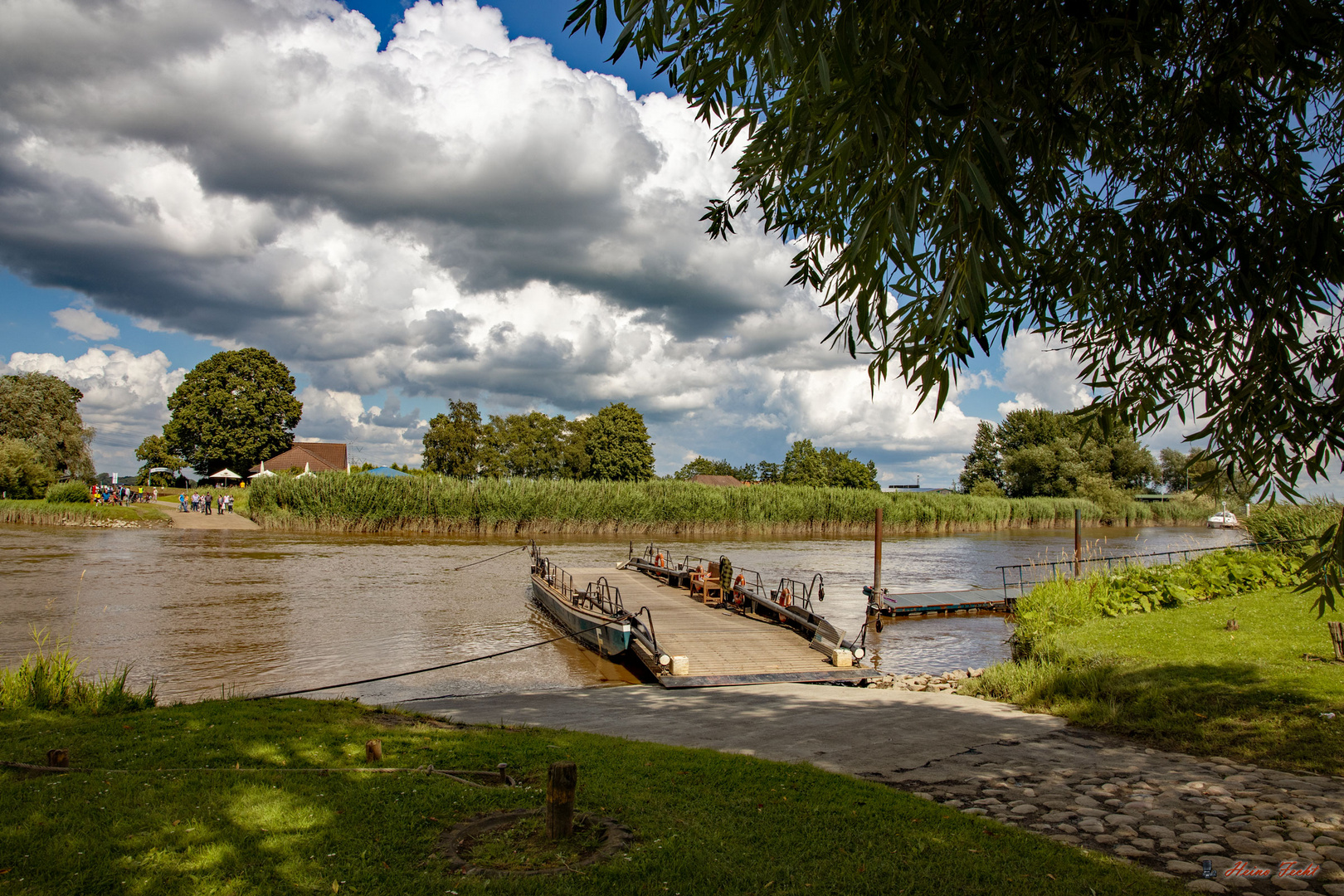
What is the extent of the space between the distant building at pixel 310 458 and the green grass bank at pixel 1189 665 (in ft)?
188

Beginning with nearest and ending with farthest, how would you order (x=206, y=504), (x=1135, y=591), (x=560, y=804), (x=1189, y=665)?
1. (x=560, y=804)
2. (x=1189, y=665)
3. (x=1135, y=591)
4. (x=206, y=504)

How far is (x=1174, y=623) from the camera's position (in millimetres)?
12781

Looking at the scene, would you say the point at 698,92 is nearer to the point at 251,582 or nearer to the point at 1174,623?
the point at 1174,623

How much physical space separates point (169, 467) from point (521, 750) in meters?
74.0

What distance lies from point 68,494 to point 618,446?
146ft

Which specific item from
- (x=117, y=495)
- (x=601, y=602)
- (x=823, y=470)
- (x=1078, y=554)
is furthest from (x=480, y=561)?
(x=823, y=470)

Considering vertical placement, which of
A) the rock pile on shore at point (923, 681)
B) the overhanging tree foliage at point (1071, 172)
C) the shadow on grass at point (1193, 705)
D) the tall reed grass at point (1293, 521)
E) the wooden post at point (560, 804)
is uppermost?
the overhanging tree foliage at point (1071, 172)

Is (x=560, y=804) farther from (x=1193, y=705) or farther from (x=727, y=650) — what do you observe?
(x=727, y=650)

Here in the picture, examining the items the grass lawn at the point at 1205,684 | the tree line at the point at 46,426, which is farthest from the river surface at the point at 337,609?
the tree line at the point at 46,426

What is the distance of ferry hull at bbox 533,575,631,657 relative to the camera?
1355cm

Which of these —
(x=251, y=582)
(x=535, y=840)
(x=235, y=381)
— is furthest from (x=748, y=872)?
(x=235, y=381)

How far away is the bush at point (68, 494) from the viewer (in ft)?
138

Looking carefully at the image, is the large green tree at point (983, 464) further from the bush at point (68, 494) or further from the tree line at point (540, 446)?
the bush at point (68, 494)

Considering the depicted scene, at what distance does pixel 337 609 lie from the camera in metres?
19.5
